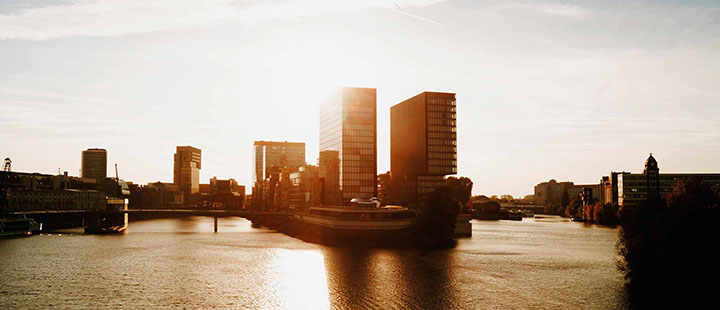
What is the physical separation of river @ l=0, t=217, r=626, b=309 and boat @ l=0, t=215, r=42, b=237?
29.8 m

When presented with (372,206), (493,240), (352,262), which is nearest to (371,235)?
(372,206)

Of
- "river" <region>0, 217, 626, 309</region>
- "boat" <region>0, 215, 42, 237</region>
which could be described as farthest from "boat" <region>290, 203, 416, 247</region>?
"boat" <region>0, 215, 42, 237</region>

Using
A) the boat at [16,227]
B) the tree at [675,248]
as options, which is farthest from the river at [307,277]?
the boat at [16,227]

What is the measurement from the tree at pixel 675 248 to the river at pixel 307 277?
366cm

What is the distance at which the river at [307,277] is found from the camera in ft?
209

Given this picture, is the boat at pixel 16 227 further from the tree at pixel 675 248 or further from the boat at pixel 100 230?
the tree at pixel 675 248

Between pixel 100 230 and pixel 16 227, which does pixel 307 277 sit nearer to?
pixel 16 227

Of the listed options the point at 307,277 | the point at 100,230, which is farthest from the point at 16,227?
the point at 307,277

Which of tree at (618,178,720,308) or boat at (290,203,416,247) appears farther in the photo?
boat at (290,203,416,247)

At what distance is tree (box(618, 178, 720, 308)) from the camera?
5666cm

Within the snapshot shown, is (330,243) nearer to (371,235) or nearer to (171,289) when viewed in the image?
(371,235)

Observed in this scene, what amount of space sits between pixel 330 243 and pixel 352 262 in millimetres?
39658

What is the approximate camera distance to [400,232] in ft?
449

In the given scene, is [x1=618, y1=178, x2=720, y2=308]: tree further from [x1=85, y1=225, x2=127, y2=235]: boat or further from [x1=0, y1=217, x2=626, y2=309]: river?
[x1=85, y1=225, x2=127, y2=235]: boat
